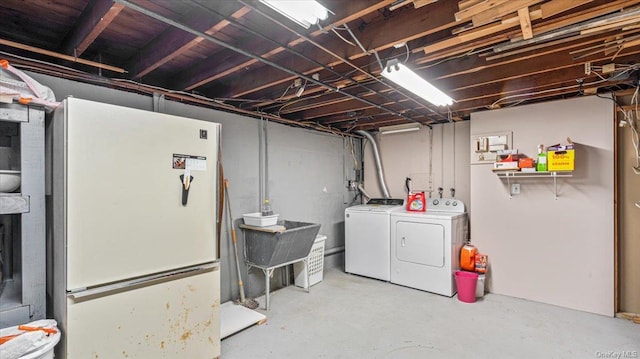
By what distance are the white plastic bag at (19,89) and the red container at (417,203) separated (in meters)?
4.00

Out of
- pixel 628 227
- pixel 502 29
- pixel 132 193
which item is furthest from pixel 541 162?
pixel 132 193

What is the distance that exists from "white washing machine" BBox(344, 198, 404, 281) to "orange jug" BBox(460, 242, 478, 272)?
3.09ft

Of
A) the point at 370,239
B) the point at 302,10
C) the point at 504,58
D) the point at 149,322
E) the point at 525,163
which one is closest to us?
the point at 302,10

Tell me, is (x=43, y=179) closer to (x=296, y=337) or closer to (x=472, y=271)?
(x=296, y=337)

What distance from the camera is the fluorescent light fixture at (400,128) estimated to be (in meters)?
4.80

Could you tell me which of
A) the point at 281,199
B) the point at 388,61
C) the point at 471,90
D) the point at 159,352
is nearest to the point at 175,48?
the point at 388,61

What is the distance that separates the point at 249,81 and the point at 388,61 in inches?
56.6

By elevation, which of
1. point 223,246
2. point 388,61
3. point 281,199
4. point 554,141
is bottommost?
point 223,246

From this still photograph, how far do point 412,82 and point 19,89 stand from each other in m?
2.67

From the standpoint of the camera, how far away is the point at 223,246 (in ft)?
11.7

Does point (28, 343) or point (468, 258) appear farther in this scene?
point (468, 258)

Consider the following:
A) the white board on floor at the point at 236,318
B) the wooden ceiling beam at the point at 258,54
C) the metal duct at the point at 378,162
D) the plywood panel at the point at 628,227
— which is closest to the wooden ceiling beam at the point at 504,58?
the wooden ceiling beam at the point at 258,54

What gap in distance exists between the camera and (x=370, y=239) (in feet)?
15.0

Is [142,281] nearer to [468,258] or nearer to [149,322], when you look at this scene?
[149,322]
